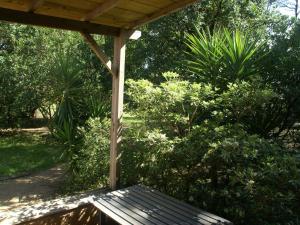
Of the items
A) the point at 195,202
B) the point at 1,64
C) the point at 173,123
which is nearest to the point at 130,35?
the point at 173,123

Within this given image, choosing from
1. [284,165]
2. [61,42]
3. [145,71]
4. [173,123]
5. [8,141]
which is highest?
[61,42]

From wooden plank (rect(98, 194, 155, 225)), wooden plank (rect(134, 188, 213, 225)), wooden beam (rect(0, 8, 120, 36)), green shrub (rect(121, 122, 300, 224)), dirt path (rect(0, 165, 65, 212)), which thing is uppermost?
wooden beam (rect(0, 8, 120, 36))

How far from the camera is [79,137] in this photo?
5621mm

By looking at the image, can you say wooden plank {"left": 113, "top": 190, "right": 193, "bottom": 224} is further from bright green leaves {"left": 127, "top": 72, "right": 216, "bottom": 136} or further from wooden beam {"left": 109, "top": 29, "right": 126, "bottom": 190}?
bright green leaves {"left": 127, "top": 72, "right": 216, "bottom": 136}

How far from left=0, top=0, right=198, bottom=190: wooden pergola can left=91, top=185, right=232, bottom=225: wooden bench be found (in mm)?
851

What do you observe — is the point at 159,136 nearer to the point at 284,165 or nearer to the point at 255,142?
the point at 255,142

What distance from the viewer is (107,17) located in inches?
156

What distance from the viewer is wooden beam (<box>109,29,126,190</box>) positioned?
173 inches

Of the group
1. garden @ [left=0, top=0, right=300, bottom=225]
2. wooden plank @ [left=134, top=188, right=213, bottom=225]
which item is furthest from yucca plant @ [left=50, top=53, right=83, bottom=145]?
wooden plank @ [left=134, top=188, right=213, bottom=225]

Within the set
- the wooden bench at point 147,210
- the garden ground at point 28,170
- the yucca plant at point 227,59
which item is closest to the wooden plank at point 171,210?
the wooden bench at point 147,210

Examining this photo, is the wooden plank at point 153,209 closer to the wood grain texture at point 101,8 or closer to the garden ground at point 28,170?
the wood grain texture at point 101,8

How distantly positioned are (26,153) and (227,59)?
607 centimetres

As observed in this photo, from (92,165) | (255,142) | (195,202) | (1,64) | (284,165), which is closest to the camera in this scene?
(284,165)

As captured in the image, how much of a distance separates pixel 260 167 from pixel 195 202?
0.86m
